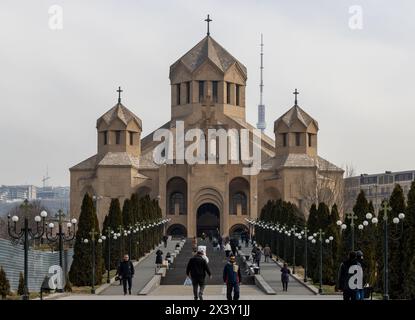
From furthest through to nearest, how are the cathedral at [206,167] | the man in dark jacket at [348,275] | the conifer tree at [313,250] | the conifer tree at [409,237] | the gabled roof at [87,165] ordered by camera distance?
the gabled roof at [87,165] < the cathedral at [206,167] < the conifer tree at [313,250] < the conifer tree at [409,237] < the man in dark jacket at [348,275]

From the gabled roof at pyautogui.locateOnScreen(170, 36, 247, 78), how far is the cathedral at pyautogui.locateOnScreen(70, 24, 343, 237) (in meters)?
0.08

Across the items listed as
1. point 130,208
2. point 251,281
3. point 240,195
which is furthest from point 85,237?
point 240,195

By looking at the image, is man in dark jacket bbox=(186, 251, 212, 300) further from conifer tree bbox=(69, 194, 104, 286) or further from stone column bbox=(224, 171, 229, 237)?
stone column bbox=(224, 171, 229, 237)

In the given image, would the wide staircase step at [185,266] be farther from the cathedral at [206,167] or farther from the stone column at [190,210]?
the cathedral at [206,167]

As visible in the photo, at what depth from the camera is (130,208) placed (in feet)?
157

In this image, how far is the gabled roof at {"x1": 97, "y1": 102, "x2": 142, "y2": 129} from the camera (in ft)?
249

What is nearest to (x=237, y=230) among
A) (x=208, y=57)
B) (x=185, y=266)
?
(x=208, y=57)

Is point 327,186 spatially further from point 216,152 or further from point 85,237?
point 85,237

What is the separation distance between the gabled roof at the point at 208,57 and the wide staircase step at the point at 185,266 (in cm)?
2180

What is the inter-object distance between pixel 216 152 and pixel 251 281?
3986 cm

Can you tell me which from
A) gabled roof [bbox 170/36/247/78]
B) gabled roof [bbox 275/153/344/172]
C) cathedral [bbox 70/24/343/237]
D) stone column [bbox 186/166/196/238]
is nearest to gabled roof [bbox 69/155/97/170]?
cathedral [bbox 70/24/343/237]

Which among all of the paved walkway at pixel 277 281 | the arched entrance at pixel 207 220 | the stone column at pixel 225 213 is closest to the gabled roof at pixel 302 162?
the stone column at pixel 225 213

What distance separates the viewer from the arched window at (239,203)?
76.7 meters

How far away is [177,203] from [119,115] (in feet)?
27.8
